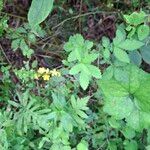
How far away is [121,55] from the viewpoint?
179 cm

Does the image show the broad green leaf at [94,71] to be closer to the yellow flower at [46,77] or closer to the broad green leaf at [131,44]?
the broad green leaf at [131,44]

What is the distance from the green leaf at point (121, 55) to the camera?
5.85 ft

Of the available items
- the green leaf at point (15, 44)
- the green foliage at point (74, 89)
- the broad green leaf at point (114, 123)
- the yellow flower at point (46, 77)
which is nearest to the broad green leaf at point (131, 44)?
the green foliage at point (74, 89)

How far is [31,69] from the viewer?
2404 millimetres

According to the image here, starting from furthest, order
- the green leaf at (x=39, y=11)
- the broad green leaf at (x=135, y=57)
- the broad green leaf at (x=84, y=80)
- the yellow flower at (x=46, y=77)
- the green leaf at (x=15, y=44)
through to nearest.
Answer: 1. the green leaf at (x=15, y=44)
2. the yellow flower at (x=46, y=77)
3. the broad green leaf at (x=135, y=57)
4. the broad green leaf at (x=84, y=80)
5. the green leaf at (x=39, y=11)

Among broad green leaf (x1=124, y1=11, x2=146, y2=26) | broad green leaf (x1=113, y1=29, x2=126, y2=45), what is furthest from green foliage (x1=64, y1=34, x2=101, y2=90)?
broad green leaf (x1=124, y1=11, x2=146, y2=26)

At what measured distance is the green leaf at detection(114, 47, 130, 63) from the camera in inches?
70.2

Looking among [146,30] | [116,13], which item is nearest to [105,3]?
[116,13]

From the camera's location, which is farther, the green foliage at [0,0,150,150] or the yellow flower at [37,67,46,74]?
the yellow flower at [37,67,46,74]

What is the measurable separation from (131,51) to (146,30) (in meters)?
0.16

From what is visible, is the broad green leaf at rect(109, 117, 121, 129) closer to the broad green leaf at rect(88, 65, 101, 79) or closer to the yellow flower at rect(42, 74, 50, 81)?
the broad green leaf at rect(88, 65, 101, 79)

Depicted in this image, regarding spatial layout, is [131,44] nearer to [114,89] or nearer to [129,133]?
[114,89]

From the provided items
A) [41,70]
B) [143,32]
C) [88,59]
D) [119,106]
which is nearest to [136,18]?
[143,32]

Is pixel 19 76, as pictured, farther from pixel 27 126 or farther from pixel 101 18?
pixel 101 18
